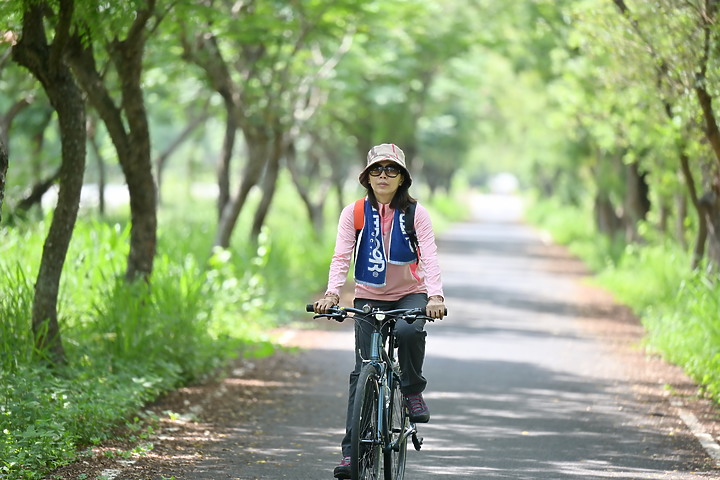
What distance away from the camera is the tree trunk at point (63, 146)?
9.41m

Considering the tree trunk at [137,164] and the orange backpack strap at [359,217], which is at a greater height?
the tree trunk at [137,164]

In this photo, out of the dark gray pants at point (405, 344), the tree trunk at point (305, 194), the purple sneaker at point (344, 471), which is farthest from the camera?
the tree trunk at point (305, 194)

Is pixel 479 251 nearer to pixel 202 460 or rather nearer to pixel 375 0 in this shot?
pixel 375 0

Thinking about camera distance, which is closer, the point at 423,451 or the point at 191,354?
the point at 423,451

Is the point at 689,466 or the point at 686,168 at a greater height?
the point at 686,168

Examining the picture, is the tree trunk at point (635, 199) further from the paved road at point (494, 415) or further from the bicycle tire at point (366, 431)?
the bicycle tire at point (366, 431)

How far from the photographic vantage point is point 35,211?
1997cm

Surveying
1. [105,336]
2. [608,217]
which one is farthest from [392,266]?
[608,217]

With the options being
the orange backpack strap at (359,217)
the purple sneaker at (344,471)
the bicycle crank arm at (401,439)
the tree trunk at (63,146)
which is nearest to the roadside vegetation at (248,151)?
the tree trunk at (63,146)

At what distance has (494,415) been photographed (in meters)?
9.92

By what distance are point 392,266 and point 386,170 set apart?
554 mm

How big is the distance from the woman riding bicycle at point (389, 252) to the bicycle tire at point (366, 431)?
30 cm

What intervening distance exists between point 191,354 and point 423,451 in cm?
347

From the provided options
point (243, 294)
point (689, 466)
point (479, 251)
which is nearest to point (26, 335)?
point (689, 466)
